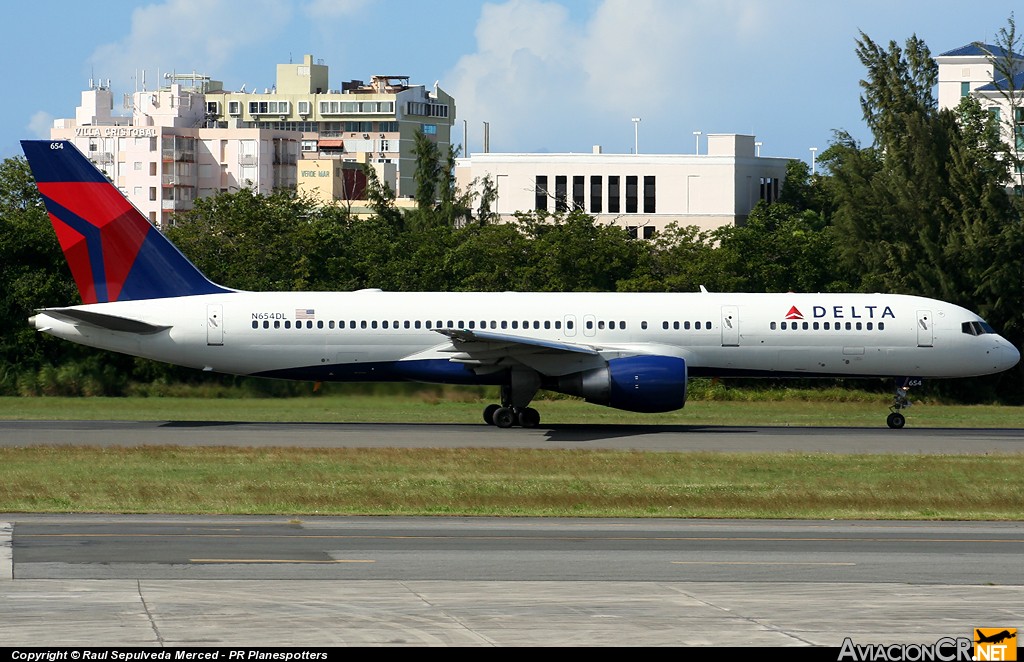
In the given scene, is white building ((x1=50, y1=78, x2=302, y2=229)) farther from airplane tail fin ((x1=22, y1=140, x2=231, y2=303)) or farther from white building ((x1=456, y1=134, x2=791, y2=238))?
airplane tail fin ((x1=22, y1=140, x2=231, y2=303))

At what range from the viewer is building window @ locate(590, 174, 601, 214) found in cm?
11038

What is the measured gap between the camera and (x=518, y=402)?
37.3 meters

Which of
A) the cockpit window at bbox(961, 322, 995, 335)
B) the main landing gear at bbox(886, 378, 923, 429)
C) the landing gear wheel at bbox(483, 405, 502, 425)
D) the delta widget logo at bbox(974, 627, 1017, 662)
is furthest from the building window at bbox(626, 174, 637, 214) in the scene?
the delta widget logo at bbox(974, 627, 1017, 662)

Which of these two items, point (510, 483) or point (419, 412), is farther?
point (419, 412)

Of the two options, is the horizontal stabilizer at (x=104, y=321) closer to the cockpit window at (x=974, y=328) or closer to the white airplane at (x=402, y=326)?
the white airplane at (x=402, y=326)

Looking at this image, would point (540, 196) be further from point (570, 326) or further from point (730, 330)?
point (730, 330)

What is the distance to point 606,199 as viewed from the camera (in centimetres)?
11094

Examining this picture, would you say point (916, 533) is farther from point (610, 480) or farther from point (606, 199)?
point (606, 199)

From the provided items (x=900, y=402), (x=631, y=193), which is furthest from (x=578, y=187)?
(x=900, y=402)

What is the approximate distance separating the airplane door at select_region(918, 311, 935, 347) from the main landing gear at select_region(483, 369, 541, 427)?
10199 millimetres

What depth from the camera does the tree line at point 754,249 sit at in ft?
182

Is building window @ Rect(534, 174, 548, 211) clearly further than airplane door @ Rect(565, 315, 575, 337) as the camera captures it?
Yes

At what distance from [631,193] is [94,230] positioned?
75894mm

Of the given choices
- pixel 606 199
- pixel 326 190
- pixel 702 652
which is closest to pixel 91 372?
pixel 702 652
